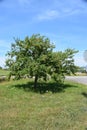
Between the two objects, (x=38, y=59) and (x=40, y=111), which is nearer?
(x=40, y=111)

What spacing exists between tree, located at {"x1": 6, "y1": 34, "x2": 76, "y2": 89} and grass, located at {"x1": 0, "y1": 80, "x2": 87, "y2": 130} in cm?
141

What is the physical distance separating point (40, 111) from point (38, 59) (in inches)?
287

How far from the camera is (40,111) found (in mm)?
12984

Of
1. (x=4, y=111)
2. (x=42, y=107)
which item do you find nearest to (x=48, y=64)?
(x=42, y=107)

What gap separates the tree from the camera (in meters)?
19.9

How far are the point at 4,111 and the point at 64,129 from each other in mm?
3452

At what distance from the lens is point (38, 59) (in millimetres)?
19938

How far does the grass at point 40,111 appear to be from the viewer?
10406mm

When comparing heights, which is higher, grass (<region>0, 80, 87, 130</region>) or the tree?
the tree

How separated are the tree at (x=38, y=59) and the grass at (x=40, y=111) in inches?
55.6

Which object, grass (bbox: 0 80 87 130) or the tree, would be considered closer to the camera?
grass (bbox: 0 80 87 130)

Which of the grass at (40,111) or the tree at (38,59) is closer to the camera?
the grass at (40,111)

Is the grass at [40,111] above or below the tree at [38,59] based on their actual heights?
below

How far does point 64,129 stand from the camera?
32.6ft
